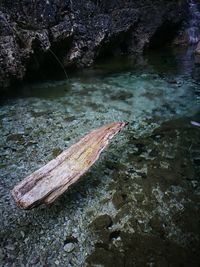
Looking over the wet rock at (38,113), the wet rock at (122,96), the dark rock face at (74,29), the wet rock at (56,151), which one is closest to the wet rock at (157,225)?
the wet rock at (56,151)

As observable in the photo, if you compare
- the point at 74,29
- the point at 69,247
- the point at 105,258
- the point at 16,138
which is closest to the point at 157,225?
the point at 105,258

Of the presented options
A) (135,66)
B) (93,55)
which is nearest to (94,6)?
(93,55)

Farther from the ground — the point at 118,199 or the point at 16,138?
the point at 16,138

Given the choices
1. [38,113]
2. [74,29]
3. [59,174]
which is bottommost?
[38,113]

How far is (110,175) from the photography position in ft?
10.8

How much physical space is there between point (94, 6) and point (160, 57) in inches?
103

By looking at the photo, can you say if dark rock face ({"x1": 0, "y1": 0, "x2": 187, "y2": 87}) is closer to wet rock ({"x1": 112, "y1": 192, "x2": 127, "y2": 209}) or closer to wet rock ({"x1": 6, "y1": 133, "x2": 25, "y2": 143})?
wet rock ({"x1": 6, "y1": 133, "x2": 25, "y2": 143})

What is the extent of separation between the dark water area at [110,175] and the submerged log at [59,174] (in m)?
0.24

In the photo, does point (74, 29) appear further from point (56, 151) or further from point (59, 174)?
point (59, 174)

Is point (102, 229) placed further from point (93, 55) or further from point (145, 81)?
point (93, 55)

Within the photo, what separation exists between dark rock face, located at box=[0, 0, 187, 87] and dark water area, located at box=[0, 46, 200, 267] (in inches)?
26.3

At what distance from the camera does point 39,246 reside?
7.78 feet

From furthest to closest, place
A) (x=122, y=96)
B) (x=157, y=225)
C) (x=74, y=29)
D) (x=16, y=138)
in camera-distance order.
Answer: (x=74, y=29)
(x=122, y=96)
(x=16, y=138)
(x=157, y=225)

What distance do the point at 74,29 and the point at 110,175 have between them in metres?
4.91
